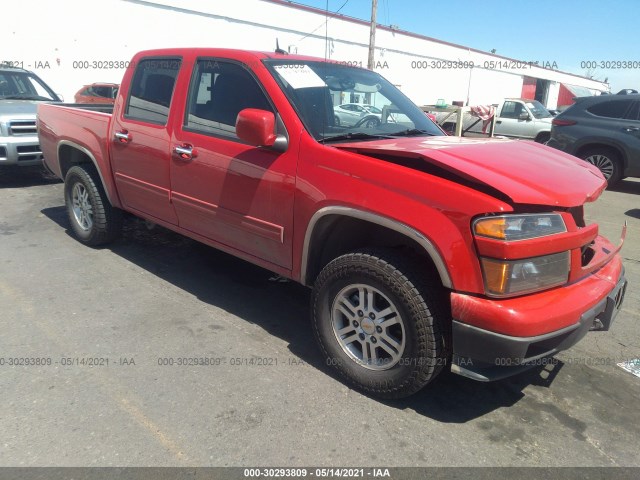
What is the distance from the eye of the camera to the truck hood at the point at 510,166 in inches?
93.3

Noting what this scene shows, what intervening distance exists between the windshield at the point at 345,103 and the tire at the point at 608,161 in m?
6.76

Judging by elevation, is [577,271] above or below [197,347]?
above

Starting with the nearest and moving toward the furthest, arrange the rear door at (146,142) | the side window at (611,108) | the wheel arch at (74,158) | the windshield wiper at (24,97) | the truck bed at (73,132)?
the rear door at (146,142)
the truck bed at (73,132)
the wheel arch at (74,158)
the windshield wiper at (24,97)
the side window at (611,108)

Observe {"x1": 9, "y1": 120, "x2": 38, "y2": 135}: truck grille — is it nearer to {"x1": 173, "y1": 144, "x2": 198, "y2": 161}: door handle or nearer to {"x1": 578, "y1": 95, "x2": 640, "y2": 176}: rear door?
{"x1": 173, "y1": 144, "x2": 198, "y2": 161}: door handle

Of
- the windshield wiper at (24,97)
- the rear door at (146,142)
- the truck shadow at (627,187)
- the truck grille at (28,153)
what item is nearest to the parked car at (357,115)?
the rear door at (146,142)

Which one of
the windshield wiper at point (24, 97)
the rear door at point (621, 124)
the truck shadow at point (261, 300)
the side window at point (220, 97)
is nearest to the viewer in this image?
the truck shadow at point (261, 300)

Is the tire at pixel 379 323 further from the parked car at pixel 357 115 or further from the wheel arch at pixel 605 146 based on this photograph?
the wheel arch at pixel 605 146

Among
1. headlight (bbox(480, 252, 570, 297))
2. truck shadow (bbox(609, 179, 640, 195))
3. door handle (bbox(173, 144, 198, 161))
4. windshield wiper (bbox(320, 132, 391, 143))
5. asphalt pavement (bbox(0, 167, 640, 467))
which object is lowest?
asphalt pavement (bbox(0, 167, 640, 467))

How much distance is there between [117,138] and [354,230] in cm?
251

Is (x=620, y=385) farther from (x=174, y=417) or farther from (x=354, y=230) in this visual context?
(x=174, y=417)

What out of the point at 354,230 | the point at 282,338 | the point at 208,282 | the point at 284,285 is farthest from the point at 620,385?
the point at 208,282

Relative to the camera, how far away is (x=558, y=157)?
3115 mm

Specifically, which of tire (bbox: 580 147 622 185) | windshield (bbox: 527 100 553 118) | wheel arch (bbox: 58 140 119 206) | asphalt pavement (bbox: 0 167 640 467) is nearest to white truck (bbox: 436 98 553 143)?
windshield (bbox: 527 100 553 118)

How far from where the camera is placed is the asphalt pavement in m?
2.39
